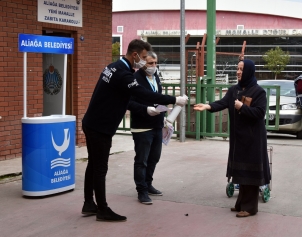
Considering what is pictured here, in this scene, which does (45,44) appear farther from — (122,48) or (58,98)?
(122,48)

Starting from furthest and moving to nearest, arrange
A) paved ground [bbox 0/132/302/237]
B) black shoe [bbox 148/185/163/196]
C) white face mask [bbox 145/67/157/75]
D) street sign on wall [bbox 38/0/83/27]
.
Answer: street sign on wall [bbox 38/0/83/27]
black shoe [bbox 148/185/163/196]
white face mask [bbox 145/67/157/75]
paved ground [bbox 0/132/302/237]

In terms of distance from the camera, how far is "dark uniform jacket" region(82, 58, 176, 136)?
18.9 feet

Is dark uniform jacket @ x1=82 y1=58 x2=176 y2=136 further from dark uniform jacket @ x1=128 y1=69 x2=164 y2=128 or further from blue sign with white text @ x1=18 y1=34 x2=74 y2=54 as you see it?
blue sign with white text @ x1=18 y1=34 x2=74 y2=54

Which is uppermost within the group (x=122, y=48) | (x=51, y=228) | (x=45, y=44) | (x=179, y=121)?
(x=122, y=48)

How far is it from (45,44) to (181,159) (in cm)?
385

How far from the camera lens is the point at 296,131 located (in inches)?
519

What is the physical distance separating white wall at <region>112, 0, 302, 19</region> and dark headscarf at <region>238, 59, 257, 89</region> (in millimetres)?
37783

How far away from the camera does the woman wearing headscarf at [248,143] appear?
20.1 ft

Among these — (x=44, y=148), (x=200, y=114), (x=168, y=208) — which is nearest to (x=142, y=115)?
(x=168, y=208)

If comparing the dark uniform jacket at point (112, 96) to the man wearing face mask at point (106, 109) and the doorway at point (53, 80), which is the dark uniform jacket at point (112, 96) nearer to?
the man wearing face mask at point (106, 109)

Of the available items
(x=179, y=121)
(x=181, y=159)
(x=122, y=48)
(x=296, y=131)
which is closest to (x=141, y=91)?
(x=181, y=159)

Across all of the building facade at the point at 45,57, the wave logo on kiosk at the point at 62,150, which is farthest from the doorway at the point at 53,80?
the wave logo on kiosk at the point at 62,150

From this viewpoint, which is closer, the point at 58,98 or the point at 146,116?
the point at 146,116

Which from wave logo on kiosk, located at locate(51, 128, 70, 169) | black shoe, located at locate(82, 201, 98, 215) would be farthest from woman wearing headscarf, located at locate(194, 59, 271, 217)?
wave logo on kiosk, located at locate(51, 128, 70, 169)
